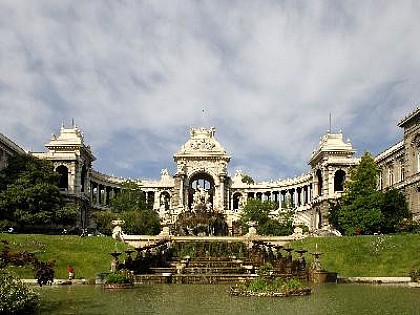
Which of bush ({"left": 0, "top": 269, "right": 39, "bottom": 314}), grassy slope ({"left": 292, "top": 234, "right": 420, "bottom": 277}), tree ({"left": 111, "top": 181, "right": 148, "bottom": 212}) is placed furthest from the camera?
tree ({"left": 111, "top": 181, "right": 148, "bottom": 212})

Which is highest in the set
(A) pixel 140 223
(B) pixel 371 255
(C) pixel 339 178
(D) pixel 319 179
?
(D) pixel 319 179

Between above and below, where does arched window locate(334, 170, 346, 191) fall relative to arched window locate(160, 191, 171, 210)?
above

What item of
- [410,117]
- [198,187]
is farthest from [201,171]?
[410,117]

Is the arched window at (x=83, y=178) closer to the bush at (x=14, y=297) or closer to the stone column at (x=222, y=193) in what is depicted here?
the stone column at (x=222, y=193)

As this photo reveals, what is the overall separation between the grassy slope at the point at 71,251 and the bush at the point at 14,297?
18541 millimetres

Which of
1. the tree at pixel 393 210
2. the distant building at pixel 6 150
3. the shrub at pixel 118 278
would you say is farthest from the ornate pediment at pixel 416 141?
the distant building at pixel 6 150

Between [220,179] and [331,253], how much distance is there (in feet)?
202

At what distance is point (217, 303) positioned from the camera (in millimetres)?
21250

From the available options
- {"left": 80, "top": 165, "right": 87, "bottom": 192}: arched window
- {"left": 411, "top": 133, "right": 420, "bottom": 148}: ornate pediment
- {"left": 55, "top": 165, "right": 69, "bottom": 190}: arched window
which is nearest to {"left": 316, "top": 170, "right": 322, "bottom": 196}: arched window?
{"left": 411, "top": 133, "right": 420, "bottom": 148}: ornate pediment

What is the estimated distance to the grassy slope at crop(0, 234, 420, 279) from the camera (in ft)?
131

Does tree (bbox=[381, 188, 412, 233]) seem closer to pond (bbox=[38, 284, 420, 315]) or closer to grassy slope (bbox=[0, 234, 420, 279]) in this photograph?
grassy slope (bbox=[0, 234, 420, 279])

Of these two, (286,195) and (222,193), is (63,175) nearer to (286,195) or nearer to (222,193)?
(222,193)

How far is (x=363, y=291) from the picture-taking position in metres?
27.7

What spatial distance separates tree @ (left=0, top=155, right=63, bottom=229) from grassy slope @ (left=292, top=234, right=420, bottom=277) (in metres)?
36.8
